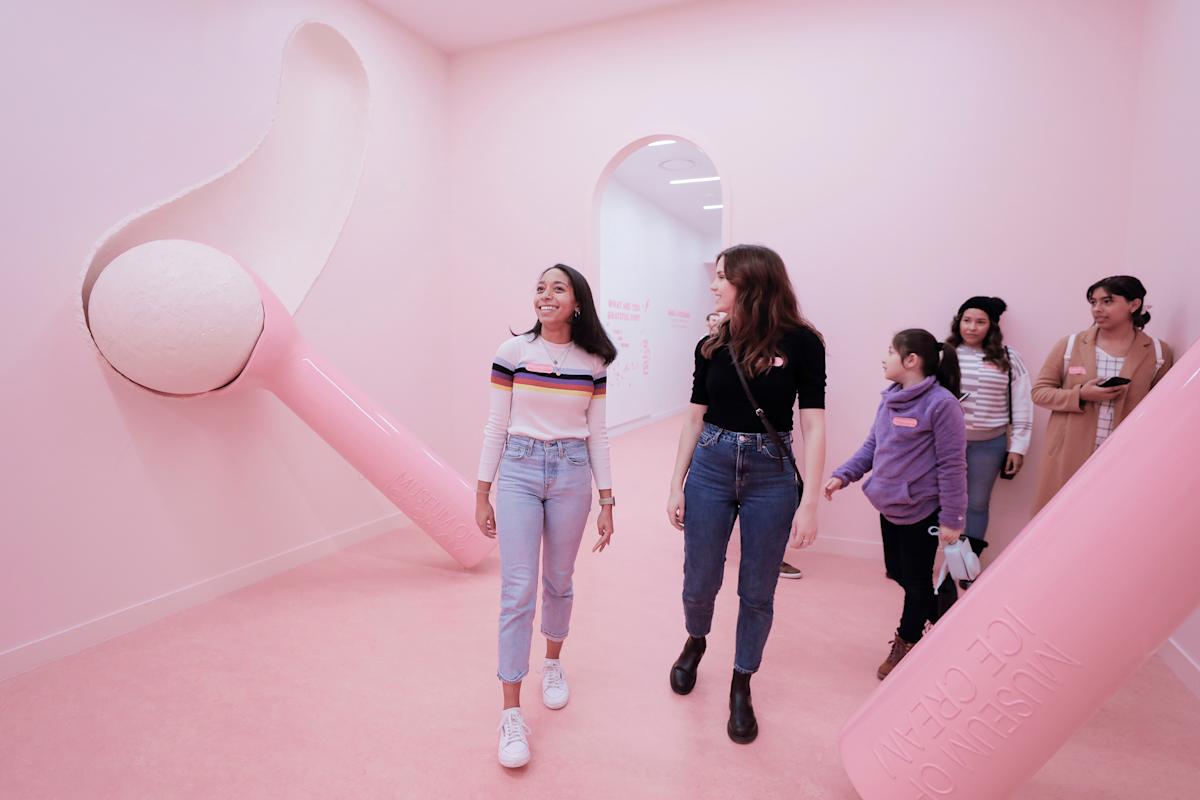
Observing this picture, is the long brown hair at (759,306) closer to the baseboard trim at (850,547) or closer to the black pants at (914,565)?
the black pants at (914,565)

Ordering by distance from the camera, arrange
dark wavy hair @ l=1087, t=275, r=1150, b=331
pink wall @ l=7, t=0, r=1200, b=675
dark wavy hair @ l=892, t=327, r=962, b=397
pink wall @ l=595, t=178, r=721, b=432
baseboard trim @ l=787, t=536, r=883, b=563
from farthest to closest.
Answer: pink wall @ l=595, t=178, r=721, b=432 < baseboard trim @ l=787, t=536, r=883, b=563 < dark wavy hair @ l=1087, t=275, r=1150, b=331 < pink wall @ l=7, t=0, r=1200, b=675 < dark wavy hair @ l=892, t=327, r=962, b=397

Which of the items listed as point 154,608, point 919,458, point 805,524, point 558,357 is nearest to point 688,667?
point 805,524

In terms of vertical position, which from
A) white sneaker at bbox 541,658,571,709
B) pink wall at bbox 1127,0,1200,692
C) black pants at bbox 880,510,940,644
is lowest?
white sneaker at bbox 541,658,571,709

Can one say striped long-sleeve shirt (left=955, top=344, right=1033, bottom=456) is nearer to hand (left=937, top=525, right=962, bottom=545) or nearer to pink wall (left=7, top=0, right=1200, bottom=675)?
pink wall (left=7, top=0, right=1200, bottom=675)

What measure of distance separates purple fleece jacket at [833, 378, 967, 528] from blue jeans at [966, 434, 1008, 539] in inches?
43.5

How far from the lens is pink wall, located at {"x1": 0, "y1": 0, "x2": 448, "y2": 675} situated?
2.31 meters

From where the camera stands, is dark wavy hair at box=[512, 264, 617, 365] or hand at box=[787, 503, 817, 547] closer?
hand at box=[787, 503, 817, 547]

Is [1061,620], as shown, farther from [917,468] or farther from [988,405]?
[988,405]

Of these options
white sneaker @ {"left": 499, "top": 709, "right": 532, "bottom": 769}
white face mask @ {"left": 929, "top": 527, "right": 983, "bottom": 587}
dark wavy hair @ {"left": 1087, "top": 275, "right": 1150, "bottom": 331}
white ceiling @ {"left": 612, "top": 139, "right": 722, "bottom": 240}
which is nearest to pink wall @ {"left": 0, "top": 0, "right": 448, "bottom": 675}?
white sneaker @ {"left": 499, "top": 709, "right": 532, "bottom": 769}

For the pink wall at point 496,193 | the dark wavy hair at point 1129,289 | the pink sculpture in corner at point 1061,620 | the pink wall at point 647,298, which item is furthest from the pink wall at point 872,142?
the pink wall at point 647,298

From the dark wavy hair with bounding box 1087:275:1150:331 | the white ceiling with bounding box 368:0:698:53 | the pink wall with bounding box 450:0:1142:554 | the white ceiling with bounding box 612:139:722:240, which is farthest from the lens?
the white ceiling with bounding box 612:139:722:240

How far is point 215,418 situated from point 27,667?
3.88ft

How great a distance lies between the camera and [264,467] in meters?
3.27

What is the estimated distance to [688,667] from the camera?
2.21 m
